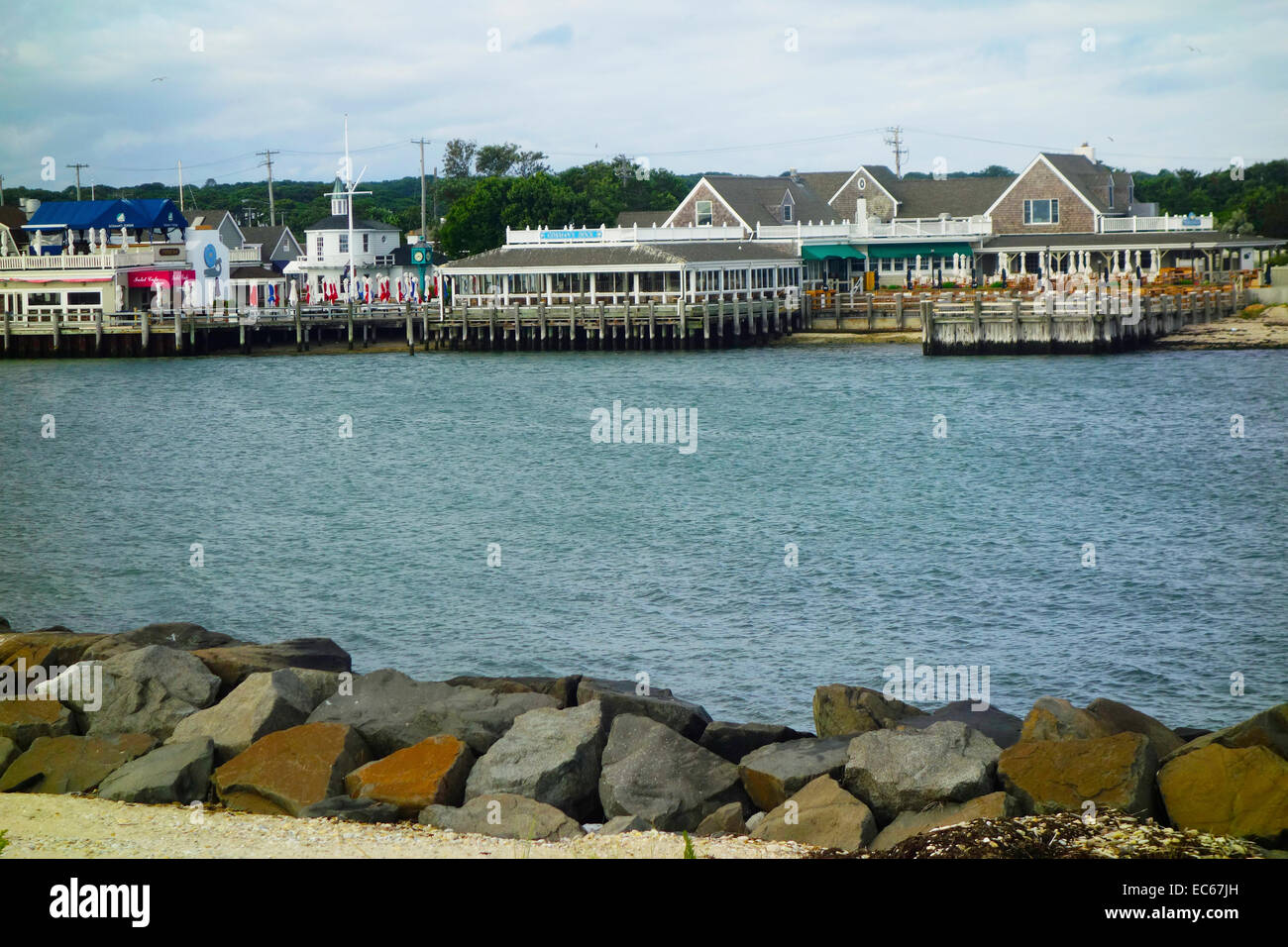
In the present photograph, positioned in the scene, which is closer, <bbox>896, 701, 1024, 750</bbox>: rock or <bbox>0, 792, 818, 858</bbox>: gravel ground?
<bbox>0, 792, 818, 858</bbox>: gravel ground

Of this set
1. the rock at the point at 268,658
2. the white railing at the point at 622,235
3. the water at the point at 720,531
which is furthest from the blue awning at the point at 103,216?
the rock at the point at 268,658

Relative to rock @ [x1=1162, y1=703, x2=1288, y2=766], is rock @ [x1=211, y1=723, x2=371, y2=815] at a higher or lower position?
lower

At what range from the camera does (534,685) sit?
45.7 feet

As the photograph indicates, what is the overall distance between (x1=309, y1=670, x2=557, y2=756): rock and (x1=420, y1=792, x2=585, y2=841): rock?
1.49 meters

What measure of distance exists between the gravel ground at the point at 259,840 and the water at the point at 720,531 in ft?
18.3

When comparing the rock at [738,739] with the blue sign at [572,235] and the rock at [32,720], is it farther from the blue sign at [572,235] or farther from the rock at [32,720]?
the blue sign at [572,235]

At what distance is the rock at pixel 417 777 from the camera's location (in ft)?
34.6

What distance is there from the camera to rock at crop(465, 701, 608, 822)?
10781 mm

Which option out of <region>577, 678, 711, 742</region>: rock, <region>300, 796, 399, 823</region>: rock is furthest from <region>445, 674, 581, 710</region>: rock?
<region>300, 796, 399, 823</region>: rock

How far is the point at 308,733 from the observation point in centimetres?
1136

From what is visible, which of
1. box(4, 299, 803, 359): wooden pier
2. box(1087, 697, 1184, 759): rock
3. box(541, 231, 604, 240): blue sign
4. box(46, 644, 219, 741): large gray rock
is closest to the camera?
box(1087, 697, 1184, 759): rock

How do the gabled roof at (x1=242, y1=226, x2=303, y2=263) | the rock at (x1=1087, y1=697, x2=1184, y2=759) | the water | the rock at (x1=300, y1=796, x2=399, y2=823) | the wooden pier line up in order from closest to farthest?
the rock at (x1=300, y1=796, x2=399, y2=823)
the rock at (x1=1087, y1=697, x2=1184, y2=759)
the water
the wooden pier
the gabled roof at (x1=242, y1=226, x2=303, y2=263)

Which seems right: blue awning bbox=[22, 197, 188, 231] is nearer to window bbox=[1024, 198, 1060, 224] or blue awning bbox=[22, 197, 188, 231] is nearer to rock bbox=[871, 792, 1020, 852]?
window bbox=[1024, 198, 1060, 224]

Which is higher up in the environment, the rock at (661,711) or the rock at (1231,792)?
the rock at (1231,792)
